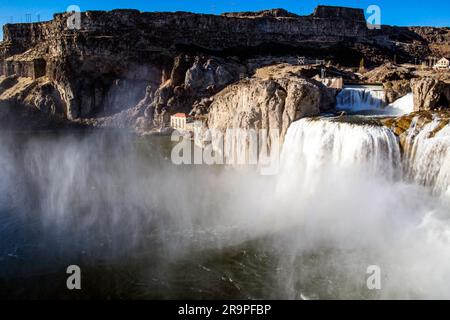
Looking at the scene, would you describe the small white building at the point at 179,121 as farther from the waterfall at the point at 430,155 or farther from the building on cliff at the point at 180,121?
the waterfall at the point at 430,155

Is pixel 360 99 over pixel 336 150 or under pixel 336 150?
over

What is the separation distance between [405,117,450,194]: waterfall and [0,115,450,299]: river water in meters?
0.59

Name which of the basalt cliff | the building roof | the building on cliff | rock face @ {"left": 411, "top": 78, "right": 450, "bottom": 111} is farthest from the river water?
the building roof

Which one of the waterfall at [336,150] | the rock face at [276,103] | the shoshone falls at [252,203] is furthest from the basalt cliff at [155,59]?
the waterfall at [336,150]

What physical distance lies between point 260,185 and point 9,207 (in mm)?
20785

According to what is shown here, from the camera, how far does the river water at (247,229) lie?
65.8 feet

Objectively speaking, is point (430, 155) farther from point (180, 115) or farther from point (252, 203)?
point (180, 115)

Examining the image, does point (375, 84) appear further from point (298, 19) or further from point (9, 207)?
point (298, 19)

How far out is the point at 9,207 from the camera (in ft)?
103

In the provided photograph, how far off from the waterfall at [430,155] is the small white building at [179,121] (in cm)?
Result: 4250

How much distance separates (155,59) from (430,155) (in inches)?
2560

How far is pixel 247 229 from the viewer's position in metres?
26.3

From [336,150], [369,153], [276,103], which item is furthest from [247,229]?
[276,103]
